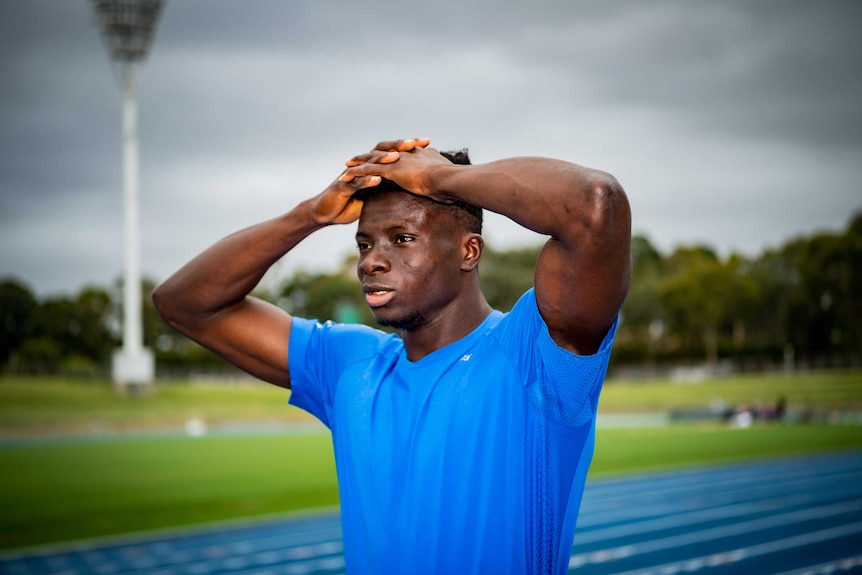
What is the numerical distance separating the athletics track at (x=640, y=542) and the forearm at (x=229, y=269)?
5.97m

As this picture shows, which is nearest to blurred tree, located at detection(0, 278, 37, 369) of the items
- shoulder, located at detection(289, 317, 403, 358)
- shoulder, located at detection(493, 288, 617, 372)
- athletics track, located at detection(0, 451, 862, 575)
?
athletics track, located at detection(0, 451, 862, 575)

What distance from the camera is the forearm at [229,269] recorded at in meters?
2.28

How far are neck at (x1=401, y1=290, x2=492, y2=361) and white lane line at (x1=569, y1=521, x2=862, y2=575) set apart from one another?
618 centimetres

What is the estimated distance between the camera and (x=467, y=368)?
75.6 inches

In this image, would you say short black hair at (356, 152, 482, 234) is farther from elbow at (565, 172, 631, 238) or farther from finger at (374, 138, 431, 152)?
elbow at (565, 172, 631, 238)

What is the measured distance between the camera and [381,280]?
1981 millimetres

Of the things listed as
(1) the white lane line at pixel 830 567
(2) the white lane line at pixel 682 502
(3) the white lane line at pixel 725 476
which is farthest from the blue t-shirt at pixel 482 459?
(3) the white lane line at pixel 725 476

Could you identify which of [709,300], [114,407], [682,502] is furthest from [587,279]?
[709,300]

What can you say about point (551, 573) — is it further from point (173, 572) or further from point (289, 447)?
point (289, 447)

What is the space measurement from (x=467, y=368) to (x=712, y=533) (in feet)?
26.8

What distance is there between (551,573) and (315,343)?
0.82 meters

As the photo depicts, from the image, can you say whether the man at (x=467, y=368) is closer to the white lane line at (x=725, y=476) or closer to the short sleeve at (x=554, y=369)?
the short sleeve at (x=554, y=369)

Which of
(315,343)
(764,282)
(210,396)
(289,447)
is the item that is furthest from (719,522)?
(764,282)

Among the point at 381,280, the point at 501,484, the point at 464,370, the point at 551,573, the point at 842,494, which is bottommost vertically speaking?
the point at 842,494
